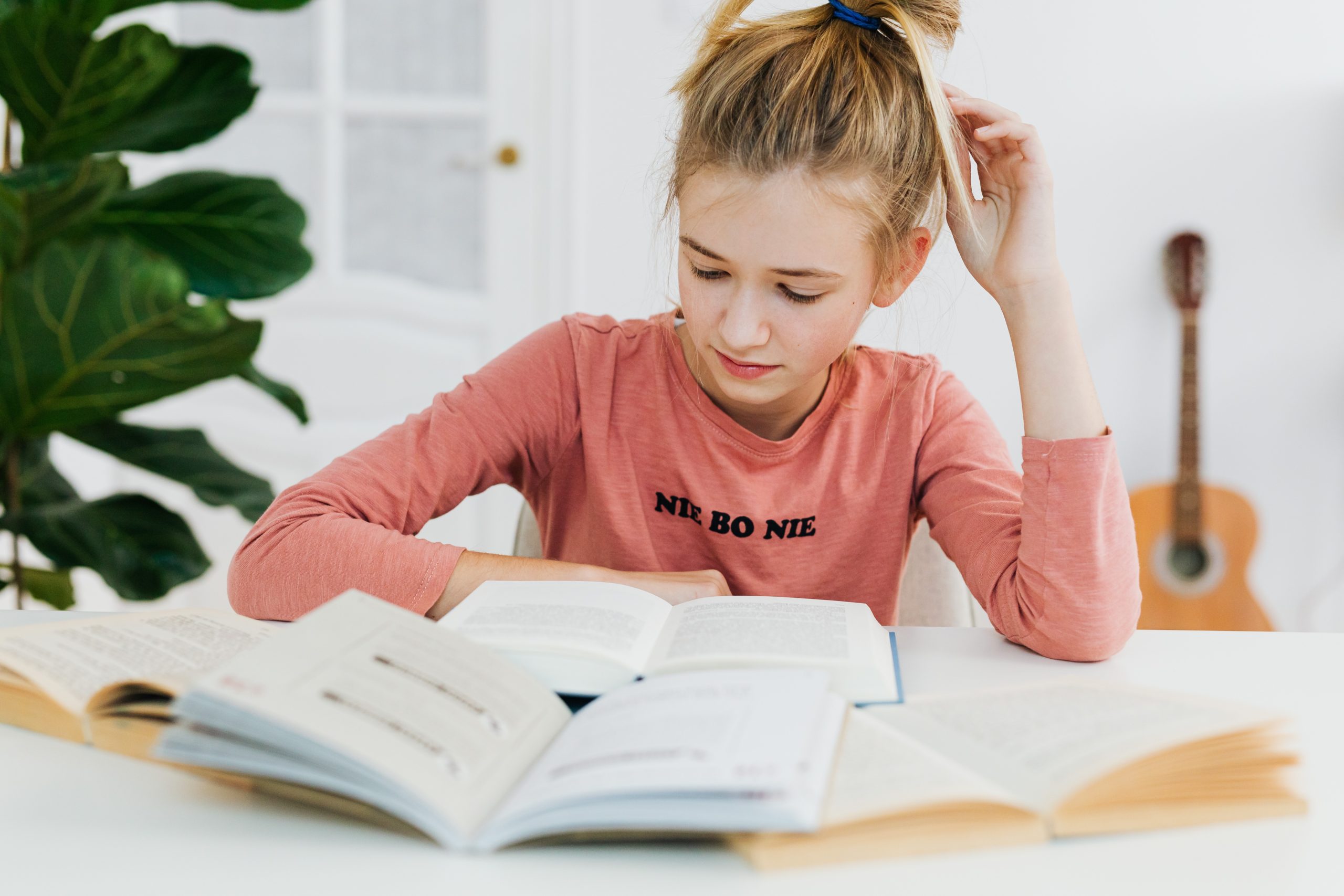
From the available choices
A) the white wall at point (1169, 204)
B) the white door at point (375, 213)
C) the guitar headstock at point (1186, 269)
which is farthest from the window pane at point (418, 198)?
the guitar headstock at point (1186, 269)

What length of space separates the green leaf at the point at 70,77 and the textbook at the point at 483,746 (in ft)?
3.06

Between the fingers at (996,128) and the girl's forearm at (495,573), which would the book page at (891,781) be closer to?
the girl's forearm at (495,573)

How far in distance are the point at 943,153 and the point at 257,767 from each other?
77 cm

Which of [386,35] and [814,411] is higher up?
[386,35]

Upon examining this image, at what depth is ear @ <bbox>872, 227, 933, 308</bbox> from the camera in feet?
3.36

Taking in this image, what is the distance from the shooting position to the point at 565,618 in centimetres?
72

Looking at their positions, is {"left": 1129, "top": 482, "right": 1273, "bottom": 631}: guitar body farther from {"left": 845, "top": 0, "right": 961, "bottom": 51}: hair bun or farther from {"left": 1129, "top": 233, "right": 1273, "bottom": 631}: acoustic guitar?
{"left": 845, "top": 0, "right": 961, "bottom": 51}: hair bun

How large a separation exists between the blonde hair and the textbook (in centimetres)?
52

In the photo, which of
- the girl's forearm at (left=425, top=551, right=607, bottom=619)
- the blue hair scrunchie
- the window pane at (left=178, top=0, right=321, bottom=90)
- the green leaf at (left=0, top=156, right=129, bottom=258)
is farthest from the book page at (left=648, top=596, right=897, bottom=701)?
the window pane at (left=178, top=0, right=321, bottom=90)

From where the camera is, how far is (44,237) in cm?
121

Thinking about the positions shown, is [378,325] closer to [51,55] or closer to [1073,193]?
[51,55]

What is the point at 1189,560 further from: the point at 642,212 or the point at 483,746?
the point at 483,746

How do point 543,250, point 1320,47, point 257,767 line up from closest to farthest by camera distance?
point 257,767
point 1320,47
point 543,250

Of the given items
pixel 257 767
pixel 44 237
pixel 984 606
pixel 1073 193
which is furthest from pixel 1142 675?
pixel 1073 193
